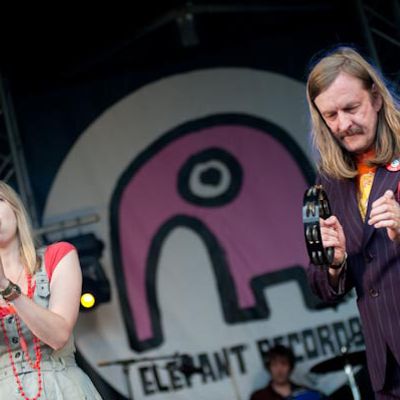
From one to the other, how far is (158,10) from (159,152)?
1211mm

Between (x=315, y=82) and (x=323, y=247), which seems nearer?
(x=323, y=247)

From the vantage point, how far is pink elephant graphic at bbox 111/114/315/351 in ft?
21.8

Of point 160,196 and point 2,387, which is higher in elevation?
point 160,196

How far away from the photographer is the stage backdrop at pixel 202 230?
655 centimetres

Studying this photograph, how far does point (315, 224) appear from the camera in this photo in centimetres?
224

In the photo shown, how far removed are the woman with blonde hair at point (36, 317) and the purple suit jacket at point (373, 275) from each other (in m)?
0.79

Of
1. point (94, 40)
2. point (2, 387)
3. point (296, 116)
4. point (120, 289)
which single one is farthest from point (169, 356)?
point (2, 387)

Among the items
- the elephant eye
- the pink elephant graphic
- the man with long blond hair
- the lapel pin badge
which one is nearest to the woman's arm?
the man with long blond hair

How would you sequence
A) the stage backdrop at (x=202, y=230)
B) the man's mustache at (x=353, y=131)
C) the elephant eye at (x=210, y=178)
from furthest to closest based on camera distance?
the elephant eye at (x=210, y=178) → the stage backdrop at (x=202, y=230) → the man's mustache at (x=353, y=131)

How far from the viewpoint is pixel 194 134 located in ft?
22.7

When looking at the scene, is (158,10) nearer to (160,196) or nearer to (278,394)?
(160,196)

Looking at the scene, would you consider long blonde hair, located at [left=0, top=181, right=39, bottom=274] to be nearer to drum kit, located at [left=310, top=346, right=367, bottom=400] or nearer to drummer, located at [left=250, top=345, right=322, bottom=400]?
drum kit, located at [left=310, top=346, right=367, bottom=400]

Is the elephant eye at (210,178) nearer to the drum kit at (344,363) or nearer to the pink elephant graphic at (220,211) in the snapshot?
the pink elephant graphic at (220,211)

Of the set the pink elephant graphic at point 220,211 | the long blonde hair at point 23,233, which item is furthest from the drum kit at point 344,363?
the long blonde hair at point 23,233
